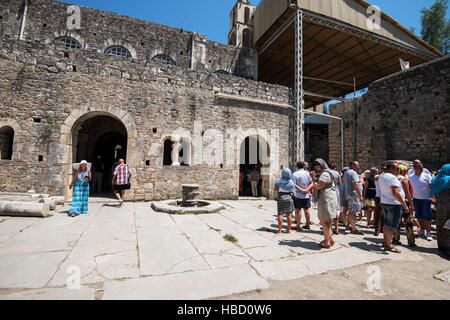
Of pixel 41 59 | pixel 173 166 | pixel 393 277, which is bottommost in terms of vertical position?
pixel 393 277

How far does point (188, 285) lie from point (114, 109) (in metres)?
7.23

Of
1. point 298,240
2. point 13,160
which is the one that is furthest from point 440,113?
point 13,160

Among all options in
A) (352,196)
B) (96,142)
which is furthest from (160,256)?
(96,142)

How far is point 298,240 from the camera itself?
4.07m

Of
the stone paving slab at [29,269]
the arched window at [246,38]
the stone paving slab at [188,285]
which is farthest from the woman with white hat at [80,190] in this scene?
the arched window at [246,38]

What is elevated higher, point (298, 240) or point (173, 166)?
point (173, 166)

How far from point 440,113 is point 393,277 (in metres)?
9.11

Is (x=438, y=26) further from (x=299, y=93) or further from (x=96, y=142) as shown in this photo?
(x=96, y=142)

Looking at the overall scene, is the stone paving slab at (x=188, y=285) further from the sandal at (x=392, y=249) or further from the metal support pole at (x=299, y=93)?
the metal support pole at (x=299, y=93)

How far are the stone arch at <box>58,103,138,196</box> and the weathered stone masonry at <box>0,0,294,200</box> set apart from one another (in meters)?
0.03

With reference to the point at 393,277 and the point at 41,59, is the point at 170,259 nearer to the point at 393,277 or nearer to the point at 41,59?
the point at 393,277

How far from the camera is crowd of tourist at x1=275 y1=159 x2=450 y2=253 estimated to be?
11.8 ft

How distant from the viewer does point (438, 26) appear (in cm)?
1731
